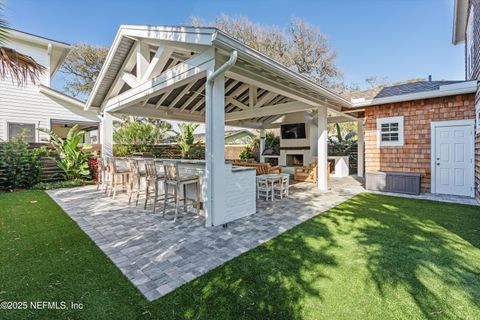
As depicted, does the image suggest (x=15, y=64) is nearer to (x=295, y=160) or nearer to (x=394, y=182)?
(x=394, y=182)

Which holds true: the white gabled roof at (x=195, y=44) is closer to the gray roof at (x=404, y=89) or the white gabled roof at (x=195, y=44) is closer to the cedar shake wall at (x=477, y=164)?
the gray roof at (x=404, y=89)

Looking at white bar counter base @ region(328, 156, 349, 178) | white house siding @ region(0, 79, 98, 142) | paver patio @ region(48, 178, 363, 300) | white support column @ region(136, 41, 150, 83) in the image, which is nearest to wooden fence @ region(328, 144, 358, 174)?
white bar counter base @ region(328, 156, 349, 178)

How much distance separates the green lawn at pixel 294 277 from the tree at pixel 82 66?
1942 cm

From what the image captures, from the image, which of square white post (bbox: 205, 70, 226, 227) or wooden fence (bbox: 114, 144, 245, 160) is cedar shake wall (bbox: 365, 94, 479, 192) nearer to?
square white post (bbox: 205, 70, 226, 227)

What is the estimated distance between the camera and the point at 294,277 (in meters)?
2.87

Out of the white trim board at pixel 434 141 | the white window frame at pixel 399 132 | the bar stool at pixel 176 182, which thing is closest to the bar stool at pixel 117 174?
the bar stool at pixel 176 182

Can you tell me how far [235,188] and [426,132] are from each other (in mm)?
7161

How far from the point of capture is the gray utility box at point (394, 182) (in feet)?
25.3

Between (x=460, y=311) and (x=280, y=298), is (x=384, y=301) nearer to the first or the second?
(x=460, y=311)

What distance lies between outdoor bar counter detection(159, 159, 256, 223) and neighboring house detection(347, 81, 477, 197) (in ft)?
18.6

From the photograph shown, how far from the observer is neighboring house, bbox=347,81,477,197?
7125 millimetres

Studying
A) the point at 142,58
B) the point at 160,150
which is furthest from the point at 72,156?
the point at 142,58

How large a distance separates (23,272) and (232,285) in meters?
2.74

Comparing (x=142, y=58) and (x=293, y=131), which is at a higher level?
(x=142, y=58)
